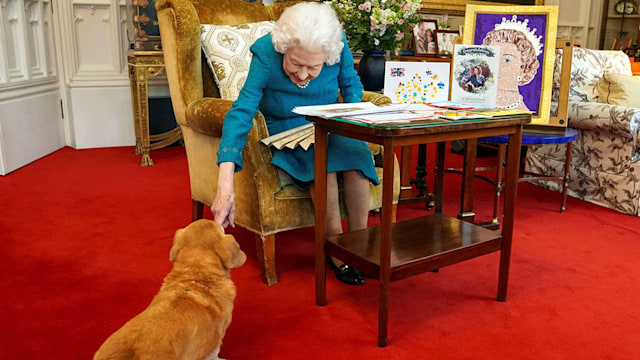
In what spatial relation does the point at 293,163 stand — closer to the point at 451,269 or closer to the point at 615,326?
the point at 451,269

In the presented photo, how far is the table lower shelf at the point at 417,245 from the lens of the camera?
1.68 meters

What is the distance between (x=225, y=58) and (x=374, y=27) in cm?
79

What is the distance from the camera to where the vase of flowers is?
9.20 ft

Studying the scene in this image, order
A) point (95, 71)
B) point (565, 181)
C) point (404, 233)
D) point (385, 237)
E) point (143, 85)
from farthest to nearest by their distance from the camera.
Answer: point (95, 71)
point (143, 85)
point (565, 181)
point (404, 233)
point (385, 237)

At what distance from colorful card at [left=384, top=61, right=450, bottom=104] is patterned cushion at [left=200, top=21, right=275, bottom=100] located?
0.64 metres

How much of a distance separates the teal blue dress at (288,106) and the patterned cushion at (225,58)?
37 cm

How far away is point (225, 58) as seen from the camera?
8.11ft

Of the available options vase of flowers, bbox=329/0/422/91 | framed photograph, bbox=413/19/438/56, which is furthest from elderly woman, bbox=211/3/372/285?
framed photograph, bbox=413/19/438/56

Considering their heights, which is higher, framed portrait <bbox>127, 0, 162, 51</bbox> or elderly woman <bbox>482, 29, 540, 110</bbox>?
framed portrait <bbox>127, 0, 162, 51</bbox>

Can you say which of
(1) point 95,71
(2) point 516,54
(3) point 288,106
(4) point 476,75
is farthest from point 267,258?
(1) point 95,71

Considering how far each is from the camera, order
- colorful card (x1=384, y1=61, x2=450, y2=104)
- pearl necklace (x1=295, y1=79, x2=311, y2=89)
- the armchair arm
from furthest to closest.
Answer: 1. the armchair arm
2. colorful card (x1=384, y1=61, x2=450, y2=104)
3. pearl necklace (x1=295, y1=79, x2=311, y2=89)

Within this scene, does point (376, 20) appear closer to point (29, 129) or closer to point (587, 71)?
point (587, 71)

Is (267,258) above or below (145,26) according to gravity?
below

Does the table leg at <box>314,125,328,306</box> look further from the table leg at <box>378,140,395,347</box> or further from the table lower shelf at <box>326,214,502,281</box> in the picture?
the table leg at <box>378,140,395,347</box>
